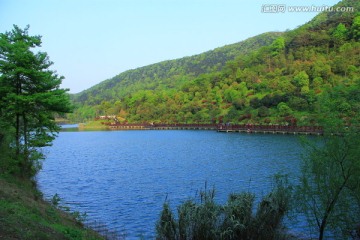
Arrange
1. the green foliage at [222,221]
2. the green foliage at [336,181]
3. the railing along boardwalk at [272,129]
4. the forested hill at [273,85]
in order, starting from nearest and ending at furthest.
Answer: the green foliage at [336,181], the green foliage at [222,221], the railing along boardwalk at [272,129], the forested hill at [273,85]

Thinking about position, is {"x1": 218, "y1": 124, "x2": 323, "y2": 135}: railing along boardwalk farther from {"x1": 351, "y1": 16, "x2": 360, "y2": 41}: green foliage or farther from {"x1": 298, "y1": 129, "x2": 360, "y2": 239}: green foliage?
{"x1": 298, "y1": 129, "x2": 360, "y2": 239}: green foliage

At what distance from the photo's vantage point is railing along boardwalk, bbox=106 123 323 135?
77.3m

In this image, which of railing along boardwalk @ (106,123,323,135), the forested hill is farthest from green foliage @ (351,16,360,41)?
railing along boardwalk @ (106,123,323,135)

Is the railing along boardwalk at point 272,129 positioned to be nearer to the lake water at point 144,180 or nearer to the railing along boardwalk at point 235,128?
the railing along boardwalk at point 235,128

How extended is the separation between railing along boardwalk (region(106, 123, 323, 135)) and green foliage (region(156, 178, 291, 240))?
3898 cm

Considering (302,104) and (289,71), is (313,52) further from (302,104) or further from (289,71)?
(302,104)

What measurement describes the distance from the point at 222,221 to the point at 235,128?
8561cm

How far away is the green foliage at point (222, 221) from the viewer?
1377cm

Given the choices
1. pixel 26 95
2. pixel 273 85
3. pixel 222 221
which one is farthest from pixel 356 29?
pixel 222 221

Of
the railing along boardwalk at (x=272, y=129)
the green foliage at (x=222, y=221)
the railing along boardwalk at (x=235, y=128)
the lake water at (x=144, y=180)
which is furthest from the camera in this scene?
the railing along boardwalk at (x=235, y=128)

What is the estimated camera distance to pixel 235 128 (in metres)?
98.6

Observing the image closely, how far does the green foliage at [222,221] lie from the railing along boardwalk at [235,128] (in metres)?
39.0

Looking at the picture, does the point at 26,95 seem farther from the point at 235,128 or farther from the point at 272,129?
the point at 235,128

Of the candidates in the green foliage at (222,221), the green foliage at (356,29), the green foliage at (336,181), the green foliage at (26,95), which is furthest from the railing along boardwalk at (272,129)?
the green foliage at (222,221)
